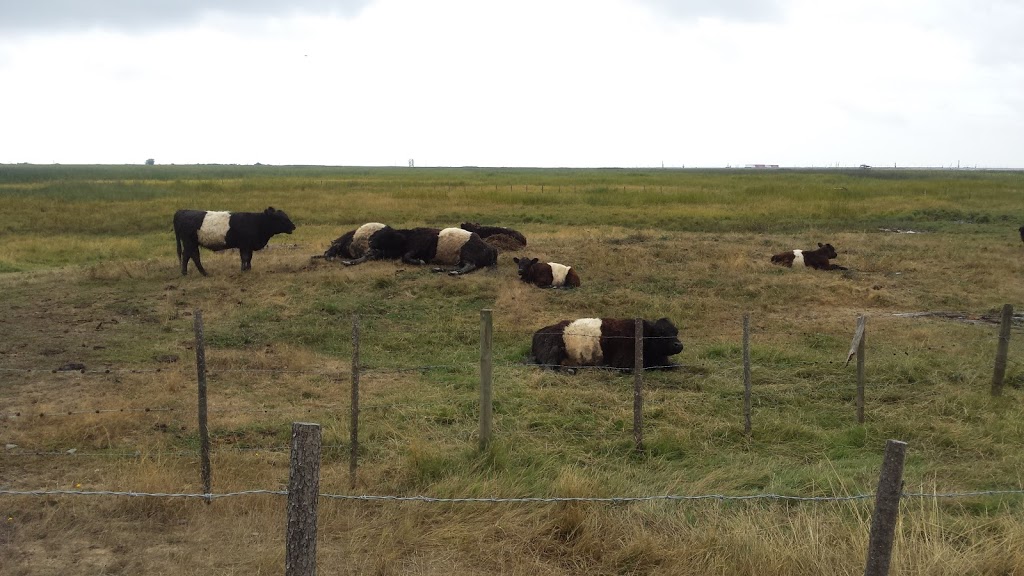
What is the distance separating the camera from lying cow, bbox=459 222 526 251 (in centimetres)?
1709

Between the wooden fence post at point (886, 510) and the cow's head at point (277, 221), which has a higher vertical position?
the cow's head at point (277, 221)

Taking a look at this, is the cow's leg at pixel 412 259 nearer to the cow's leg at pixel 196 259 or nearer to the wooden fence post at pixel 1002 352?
the cow's leg at pixel 196 259

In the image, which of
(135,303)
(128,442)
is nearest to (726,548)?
(128,442)

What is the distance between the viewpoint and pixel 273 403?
7.79 meters

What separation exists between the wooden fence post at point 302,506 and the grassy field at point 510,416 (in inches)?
43.9

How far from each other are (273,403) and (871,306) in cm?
945

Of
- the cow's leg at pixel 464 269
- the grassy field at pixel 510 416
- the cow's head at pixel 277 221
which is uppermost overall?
the cow's head at pixel 277 221

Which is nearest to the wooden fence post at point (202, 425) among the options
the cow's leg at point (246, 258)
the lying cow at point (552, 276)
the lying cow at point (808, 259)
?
the lying cow at point (552, 276)

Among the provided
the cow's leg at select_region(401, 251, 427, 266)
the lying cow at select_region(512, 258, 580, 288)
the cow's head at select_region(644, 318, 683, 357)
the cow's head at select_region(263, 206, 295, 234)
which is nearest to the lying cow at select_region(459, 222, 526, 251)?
the cow's leg at select_region(401, 251, 427, 266)

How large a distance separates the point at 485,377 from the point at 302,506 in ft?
8.76

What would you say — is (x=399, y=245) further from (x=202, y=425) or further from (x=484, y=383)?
(x=202, y=425)

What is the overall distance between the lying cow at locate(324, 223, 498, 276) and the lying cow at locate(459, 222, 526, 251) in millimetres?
1424

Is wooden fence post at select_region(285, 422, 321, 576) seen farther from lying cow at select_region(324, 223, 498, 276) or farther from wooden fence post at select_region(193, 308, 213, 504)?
lying cow at select_region(324, 223, 498, 276)

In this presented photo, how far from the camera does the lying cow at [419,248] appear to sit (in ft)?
49.6
